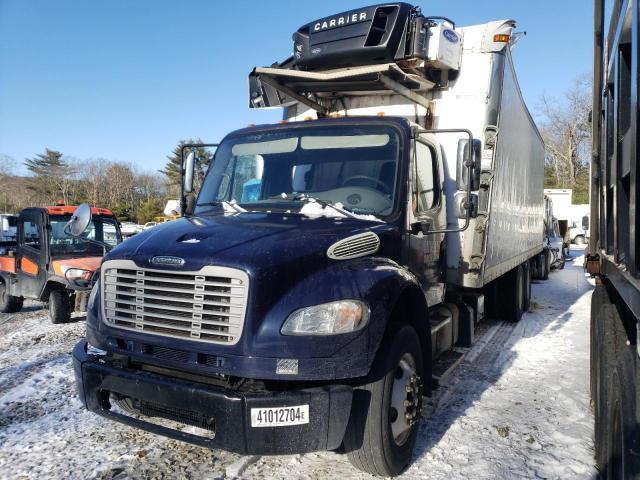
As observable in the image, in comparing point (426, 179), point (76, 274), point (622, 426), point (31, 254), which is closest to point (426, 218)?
point (426, 179)

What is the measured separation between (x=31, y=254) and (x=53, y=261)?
0.80 m

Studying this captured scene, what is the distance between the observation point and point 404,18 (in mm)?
5047

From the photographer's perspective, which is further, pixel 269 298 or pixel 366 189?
pixel 366 189

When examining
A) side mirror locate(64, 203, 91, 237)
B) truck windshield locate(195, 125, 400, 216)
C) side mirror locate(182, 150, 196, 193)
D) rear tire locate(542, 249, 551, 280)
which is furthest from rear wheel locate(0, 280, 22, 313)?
rear tire locate(542, 249, 551, 280)

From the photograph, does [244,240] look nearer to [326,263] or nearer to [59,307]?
[326,263]

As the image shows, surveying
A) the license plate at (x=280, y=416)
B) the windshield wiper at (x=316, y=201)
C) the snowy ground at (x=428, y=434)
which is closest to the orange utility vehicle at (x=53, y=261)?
the snowy ground at (x=428, y=434)

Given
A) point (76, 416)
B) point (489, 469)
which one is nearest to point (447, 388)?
point (489, 469)

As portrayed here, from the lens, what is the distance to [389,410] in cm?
320

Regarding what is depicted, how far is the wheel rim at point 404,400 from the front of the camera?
3414 millimetres

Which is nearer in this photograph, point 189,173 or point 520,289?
point 189,173

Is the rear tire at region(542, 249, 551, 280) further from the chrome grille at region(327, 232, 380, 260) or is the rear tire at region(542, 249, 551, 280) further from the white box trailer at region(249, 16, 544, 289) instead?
the chrome grille at region(327, 232, 380, 260)

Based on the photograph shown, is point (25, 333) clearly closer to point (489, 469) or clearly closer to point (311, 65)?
point (311, 65)

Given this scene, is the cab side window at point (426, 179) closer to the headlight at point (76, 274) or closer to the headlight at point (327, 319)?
the headlight at point (327, 319)

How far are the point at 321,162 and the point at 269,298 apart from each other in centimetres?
176
